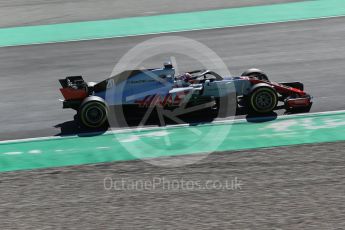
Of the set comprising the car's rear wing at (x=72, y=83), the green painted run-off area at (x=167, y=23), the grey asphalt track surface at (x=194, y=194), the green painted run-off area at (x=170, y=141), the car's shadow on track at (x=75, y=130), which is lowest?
the grey asphalt track surface at (x=194, y=194)

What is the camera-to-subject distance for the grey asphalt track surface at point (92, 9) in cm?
2336

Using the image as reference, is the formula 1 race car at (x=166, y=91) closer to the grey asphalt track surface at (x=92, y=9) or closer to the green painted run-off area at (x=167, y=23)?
the green painted run-off area at (x=167, y=23)

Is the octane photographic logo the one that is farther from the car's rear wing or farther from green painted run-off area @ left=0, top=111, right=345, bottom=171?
the car's rear wing

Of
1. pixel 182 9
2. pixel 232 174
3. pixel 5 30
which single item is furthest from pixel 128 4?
pixel 232 174

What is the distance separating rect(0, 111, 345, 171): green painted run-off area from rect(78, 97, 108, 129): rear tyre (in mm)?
311

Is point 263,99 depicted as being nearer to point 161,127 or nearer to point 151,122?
point 161,127

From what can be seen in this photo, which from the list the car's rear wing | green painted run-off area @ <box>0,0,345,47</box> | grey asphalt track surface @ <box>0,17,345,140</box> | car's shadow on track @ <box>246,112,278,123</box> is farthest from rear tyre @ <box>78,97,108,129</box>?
green painted run-off area @ <box>0,0,345,47</box>

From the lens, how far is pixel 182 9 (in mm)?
23703

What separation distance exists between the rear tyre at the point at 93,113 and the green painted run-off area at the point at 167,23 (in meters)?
7.87

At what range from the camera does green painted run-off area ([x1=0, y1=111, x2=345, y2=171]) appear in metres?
11.9

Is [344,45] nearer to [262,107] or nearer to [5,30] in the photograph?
[262,107]

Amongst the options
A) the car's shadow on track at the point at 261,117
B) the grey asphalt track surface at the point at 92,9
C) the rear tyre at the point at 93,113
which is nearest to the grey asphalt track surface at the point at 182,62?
the rear tyre at the point at 93,113

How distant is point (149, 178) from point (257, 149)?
219 cm

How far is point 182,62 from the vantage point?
17.7m
